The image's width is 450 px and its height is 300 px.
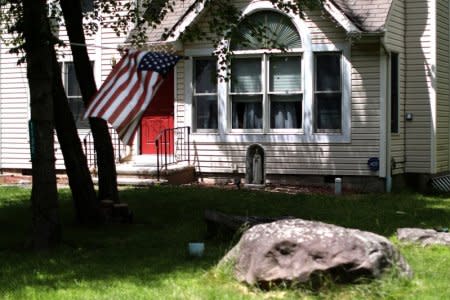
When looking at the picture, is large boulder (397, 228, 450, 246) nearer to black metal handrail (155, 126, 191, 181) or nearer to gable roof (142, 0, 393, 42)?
gable roof (142, 0, 393, 42)

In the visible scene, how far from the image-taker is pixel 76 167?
35.0 ft

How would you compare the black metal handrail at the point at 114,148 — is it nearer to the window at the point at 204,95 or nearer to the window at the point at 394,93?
the window at the point at 204,95

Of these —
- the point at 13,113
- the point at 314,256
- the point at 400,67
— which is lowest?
the point at 314,256

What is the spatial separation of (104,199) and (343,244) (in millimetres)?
6030

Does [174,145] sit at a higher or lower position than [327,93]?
lower

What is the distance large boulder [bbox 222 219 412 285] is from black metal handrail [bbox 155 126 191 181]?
33.0ft

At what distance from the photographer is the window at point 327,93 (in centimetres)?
1534

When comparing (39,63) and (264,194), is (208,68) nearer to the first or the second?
(264,194)

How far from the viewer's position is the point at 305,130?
1545 cm

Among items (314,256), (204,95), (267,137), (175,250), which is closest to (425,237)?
(175,250)

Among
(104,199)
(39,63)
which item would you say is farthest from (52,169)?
(104,199)

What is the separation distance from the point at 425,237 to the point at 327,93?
693 centimetres

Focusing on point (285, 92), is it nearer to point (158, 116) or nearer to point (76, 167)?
point (158, 116)

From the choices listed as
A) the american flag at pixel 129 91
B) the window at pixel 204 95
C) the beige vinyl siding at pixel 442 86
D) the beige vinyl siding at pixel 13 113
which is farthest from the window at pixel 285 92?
the american flag at pixel 129 91
